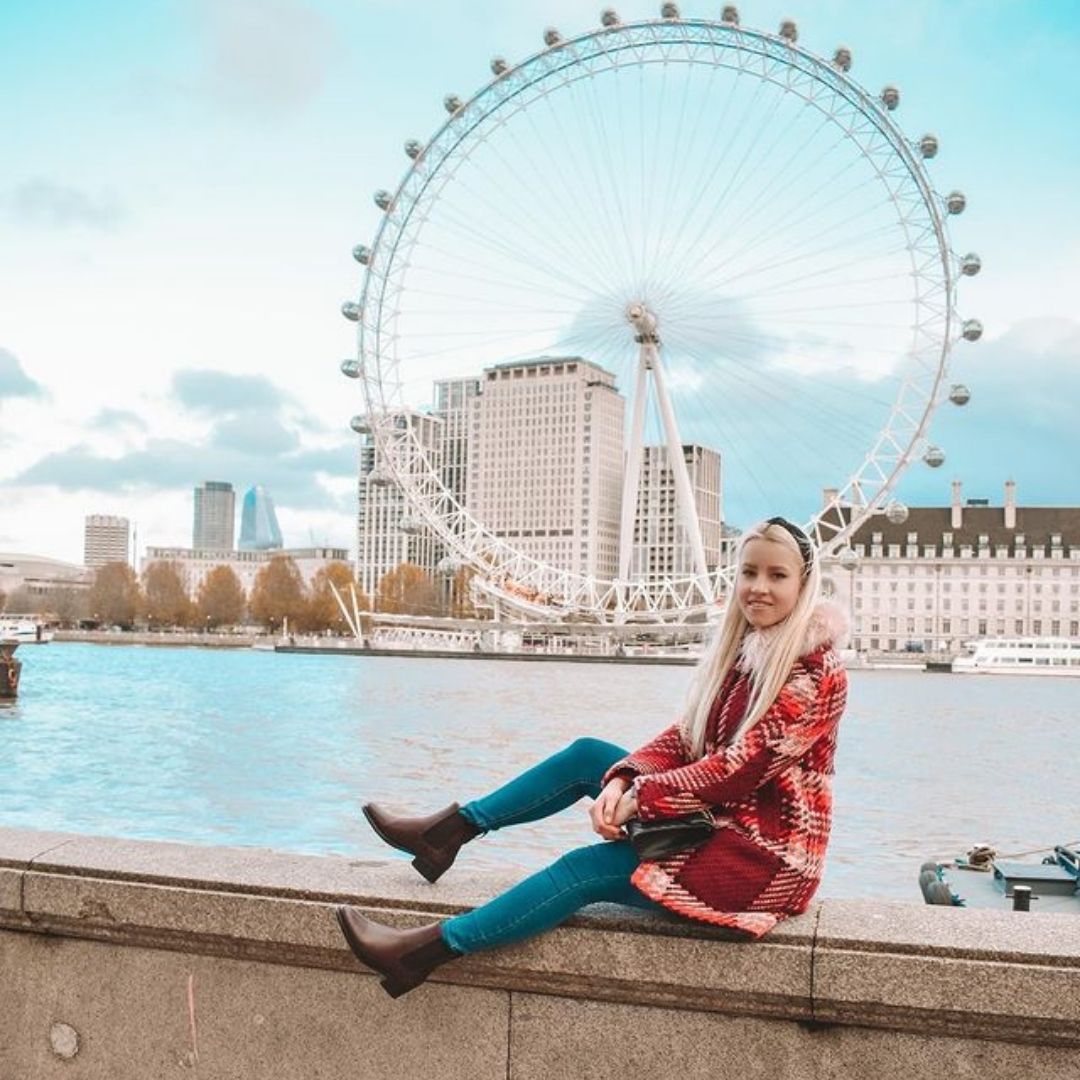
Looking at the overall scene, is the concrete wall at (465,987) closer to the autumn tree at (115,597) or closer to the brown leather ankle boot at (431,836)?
the brown leather ankle boot at (431,836)

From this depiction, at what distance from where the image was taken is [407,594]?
12975 centimetres

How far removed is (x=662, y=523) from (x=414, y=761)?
82.6m

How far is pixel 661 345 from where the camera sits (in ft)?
165

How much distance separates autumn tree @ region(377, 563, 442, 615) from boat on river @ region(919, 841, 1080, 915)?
375 feet

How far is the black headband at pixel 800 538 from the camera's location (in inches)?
166

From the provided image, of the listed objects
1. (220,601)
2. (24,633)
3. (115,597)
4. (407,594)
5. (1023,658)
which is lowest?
(1023,658)

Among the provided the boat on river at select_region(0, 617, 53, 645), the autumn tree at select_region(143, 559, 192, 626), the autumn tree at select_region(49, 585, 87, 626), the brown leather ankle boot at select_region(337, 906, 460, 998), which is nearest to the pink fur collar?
the brown leather ankle boot at select_region(337, 906, 460, 998)

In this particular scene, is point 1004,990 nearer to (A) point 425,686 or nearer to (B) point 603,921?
(B) point 603,921

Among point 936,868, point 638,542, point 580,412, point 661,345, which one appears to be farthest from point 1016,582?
point 936,868

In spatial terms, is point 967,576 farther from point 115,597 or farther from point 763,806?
point 763,806

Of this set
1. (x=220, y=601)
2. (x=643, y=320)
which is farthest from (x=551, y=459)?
(x=220, y=601)

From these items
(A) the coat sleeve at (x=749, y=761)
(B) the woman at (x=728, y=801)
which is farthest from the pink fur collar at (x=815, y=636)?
(A) the coat sleeve at (x=749, y=761)

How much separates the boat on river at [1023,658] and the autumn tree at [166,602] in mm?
68979

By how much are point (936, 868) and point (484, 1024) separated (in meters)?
6.45
